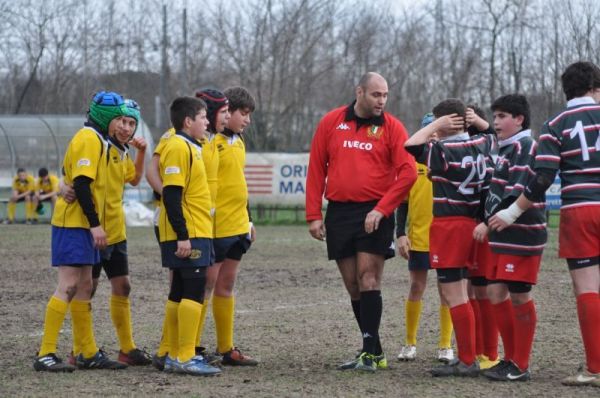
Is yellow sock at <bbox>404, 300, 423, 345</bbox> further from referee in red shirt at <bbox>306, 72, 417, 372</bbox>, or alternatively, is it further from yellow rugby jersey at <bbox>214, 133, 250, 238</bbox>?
yellow rugby jersey at <bbox>214, 133, 250, 238</bbox>

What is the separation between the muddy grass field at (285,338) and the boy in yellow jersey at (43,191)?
13.5 m

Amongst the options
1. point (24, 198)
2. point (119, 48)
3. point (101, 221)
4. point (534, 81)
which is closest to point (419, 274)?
point (101, 221)

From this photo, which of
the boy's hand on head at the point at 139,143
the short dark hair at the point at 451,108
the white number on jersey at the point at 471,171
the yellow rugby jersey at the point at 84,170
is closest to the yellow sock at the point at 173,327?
the yellow rugby jersey at the point at 84,170

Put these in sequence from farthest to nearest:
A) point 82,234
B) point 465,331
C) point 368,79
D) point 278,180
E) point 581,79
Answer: point 278,180
point 368,79
point 82,234
point 465,331
point 581,79

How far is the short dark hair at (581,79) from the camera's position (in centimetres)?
682

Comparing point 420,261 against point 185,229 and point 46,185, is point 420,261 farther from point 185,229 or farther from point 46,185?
point 46,185

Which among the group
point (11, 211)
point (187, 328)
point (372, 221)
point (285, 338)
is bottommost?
point (285, 338)

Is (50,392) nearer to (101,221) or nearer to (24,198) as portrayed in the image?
(101,221)

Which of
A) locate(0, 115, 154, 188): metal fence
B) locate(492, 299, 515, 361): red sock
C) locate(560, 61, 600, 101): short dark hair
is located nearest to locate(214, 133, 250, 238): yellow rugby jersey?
locate(492, 299, 515, 361): red sock

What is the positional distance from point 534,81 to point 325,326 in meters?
24.7

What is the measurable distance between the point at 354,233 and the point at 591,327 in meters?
1.80

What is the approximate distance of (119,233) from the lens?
749 cm

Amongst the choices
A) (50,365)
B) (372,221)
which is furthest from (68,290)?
(372,221)

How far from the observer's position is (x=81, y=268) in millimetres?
7340
